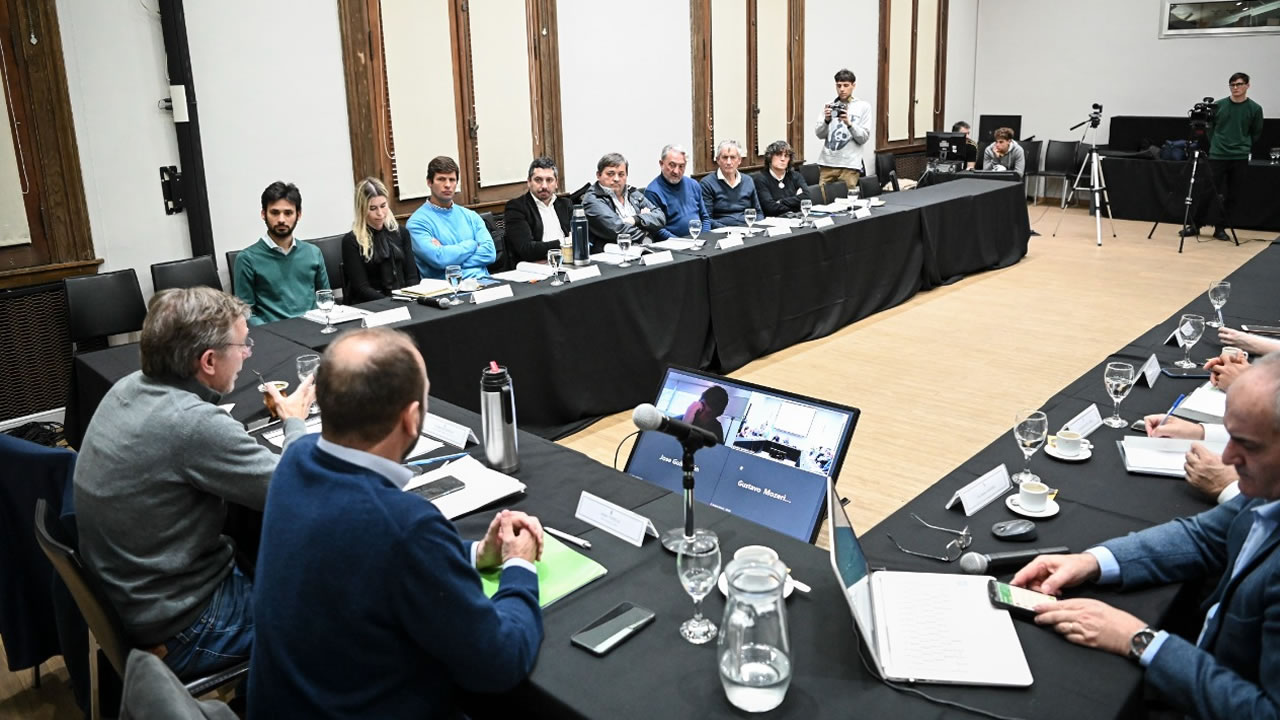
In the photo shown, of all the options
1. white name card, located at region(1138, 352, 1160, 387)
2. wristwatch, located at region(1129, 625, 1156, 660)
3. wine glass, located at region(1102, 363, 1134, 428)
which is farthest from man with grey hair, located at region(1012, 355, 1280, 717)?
white name card, located at region(1138, 352, 1160, 387)

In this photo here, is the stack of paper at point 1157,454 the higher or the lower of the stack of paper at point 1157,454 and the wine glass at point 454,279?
the lower

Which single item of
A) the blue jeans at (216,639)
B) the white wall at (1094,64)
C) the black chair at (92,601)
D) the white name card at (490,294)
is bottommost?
the blue jeans at (216,639)

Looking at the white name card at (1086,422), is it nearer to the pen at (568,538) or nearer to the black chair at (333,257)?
the pen at (568,538)

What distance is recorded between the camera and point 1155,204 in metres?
9.84

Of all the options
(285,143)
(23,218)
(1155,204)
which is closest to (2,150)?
(23,218)

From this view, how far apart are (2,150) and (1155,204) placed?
32.7 ft

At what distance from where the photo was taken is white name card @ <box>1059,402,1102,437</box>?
2.34 m

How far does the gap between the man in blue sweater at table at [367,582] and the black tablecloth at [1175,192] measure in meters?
9.80

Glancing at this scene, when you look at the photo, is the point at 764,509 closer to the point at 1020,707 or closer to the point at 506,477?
the point at 506,477

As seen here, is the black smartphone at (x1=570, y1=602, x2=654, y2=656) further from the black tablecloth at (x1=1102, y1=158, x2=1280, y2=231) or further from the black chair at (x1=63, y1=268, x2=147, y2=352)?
the black tablecloth at (x1=1102, y1=158, x2=1280, y2=231)

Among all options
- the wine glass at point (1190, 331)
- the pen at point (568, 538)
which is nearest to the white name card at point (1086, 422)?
the wine glass at point (1190, 331)

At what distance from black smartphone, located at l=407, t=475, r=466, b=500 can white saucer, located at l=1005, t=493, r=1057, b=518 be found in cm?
116

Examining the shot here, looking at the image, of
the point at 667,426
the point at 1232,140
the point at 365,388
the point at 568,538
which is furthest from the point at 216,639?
the point at 1232,140

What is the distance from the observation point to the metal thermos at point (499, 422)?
2.12 meters
